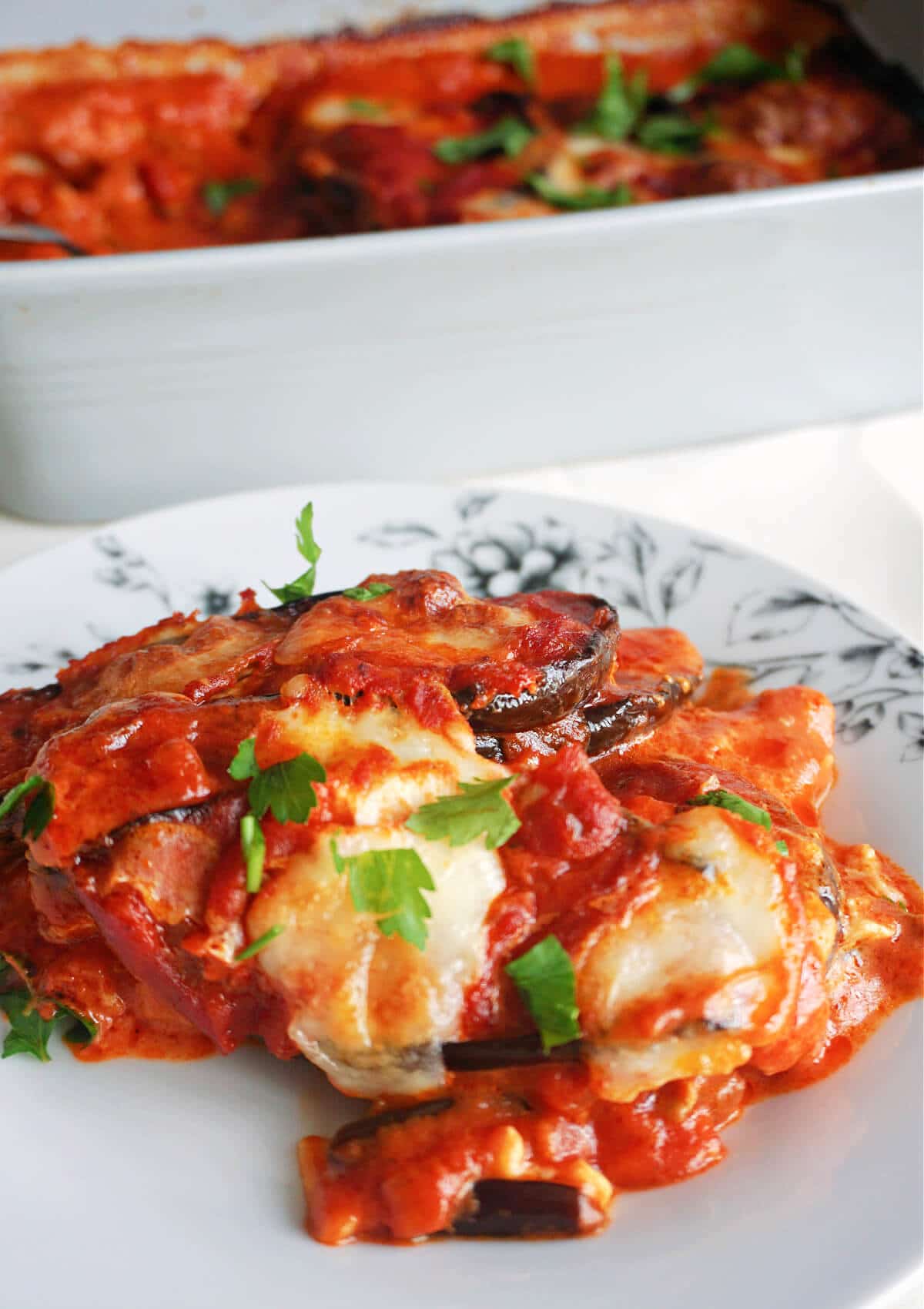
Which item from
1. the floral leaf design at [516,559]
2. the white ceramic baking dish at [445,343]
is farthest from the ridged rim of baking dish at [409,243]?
the floral leaf design at [516,559]

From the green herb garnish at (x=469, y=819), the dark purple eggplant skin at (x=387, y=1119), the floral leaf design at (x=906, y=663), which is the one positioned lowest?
the dark purple eggplant skin at (x=387, y=1119)

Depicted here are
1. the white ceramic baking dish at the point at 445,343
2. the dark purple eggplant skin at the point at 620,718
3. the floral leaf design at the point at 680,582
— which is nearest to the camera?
the dark purple eggplant skin at the point at 620,718

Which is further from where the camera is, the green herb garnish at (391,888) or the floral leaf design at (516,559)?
the floral leaf design at (516,559)

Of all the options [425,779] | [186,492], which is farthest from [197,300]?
[425,779]

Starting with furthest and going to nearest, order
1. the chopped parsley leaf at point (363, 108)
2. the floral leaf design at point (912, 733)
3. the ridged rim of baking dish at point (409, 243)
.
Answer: the chopped parsley leaf at point (363, 108) → the ridged rim of baking dish at point (409, 243) → the floral leaf design at point (912, 733)

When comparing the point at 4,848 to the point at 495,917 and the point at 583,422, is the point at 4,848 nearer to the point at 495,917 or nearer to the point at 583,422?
the point at 495,917

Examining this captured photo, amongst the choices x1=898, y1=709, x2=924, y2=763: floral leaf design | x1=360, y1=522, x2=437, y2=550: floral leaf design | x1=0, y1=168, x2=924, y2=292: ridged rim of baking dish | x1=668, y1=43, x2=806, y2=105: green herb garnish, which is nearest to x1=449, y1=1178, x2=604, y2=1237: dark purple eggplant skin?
x1=898, y1=709, x2=924, y2=763: floral leaf design

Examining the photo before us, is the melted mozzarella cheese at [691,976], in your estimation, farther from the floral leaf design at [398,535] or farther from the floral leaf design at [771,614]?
the floral leaf design at [398,535]
